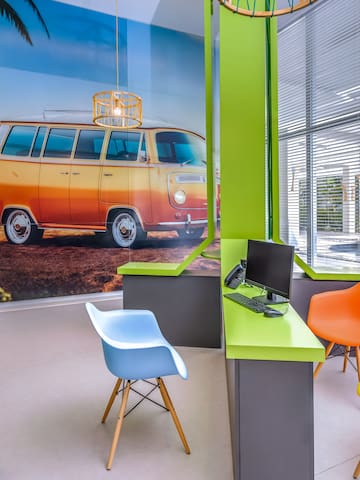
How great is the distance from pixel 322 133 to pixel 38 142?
426cm

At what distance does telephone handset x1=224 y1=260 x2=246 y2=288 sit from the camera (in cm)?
282

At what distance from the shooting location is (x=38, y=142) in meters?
5.63

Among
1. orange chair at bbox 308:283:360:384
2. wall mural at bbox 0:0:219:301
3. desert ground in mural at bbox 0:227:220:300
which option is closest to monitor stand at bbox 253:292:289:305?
orange chair at bbox 308:283:360:384

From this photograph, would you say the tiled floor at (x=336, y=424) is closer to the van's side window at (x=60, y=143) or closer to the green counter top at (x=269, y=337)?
the green counter top at (x=269, y=337)

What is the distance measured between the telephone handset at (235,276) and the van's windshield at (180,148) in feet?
12.4

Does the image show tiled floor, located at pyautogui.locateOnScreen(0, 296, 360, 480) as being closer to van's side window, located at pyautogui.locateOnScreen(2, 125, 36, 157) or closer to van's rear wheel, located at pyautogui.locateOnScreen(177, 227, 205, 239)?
van's rear wheel, located at pyautogui.locateOnScreen(177, 227, 205, 239)

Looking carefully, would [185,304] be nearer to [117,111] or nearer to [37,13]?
[117,111]

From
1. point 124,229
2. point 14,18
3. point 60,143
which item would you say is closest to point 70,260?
point 124,229

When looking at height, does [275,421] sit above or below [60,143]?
below

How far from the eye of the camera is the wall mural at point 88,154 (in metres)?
5.48

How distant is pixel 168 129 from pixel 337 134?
9.61 feet

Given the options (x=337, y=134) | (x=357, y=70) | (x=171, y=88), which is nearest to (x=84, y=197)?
(x=171, y=88)

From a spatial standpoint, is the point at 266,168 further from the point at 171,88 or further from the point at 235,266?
the point at 171,88

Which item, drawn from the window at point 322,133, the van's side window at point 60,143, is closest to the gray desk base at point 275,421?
the window at point 322,133
